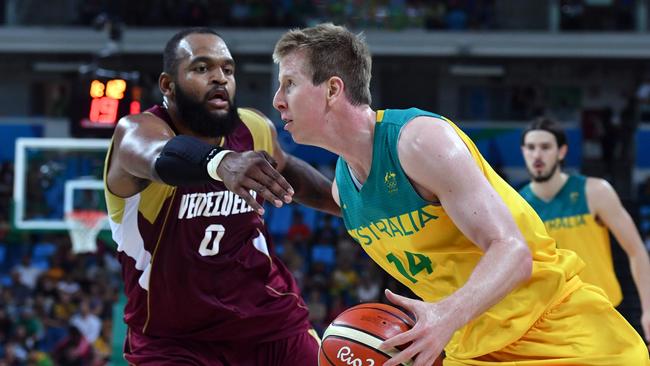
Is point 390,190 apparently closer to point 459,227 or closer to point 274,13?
point 459,227

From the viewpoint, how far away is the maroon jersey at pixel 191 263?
4.06m

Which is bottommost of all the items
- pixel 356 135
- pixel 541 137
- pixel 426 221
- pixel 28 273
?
pixel 28 273

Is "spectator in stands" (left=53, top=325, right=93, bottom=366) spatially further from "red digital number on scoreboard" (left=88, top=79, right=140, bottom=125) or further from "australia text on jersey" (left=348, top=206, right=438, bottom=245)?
"australia text on jersey" (left=348, top=206, right=438, bottom=245)

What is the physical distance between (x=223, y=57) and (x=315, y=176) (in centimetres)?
79

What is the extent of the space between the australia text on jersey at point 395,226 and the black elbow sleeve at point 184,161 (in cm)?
56

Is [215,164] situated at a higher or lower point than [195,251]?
higher

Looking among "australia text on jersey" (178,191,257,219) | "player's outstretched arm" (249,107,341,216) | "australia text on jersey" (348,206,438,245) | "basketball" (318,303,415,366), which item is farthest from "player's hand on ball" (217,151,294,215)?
"player's outstretched arm" (249,107,341,216)

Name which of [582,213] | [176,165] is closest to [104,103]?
[582,213]

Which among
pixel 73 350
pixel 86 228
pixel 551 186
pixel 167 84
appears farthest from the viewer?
pixel 73 350

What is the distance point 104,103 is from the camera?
10.2 metres

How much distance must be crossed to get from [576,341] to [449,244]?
1.69 ft

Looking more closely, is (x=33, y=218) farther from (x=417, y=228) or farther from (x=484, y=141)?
(x=484, y=141)

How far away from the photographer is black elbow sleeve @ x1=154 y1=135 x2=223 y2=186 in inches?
130

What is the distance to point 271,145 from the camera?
4.56 meters
